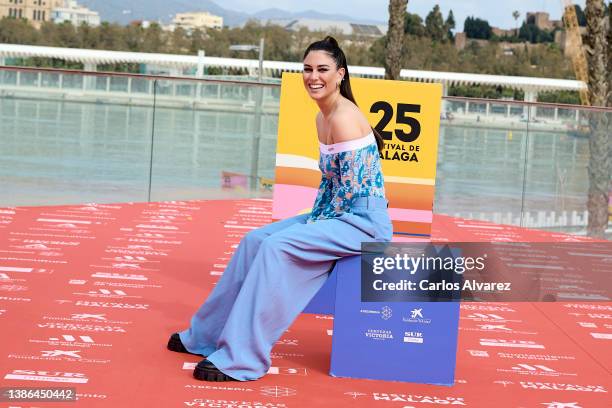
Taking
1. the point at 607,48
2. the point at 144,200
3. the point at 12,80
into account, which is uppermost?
the point at 607,48

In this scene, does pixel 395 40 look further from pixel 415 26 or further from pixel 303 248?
pixel 415 26

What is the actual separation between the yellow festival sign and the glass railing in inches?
134

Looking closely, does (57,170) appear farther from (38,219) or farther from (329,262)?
(329,262)

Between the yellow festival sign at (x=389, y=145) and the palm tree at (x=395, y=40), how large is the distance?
281 inches

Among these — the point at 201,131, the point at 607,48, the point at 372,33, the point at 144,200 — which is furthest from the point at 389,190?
the point at 372,33

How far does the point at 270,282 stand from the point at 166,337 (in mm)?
790

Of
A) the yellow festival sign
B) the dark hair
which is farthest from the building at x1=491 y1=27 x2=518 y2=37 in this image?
the dark hair

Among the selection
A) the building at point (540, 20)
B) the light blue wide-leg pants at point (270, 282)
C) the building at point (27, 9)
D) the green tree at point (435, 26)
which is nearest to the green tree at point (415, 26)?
the green tree at point (435, 26)

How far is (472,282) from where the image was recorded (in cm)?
405

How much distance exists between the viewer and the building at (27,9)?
184800mm

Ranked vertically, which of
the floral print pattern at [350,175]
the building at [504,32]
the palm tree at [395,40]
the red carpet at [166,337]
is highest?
the building at [504,32]

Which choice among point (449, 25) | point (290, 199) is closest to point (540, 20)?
point (449, 25)

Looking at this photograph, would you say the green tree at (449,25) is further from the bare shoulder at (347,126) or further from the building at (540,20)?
the bare shoulder at (347,126)

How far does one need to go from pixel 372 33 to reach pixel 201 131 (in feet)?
499
